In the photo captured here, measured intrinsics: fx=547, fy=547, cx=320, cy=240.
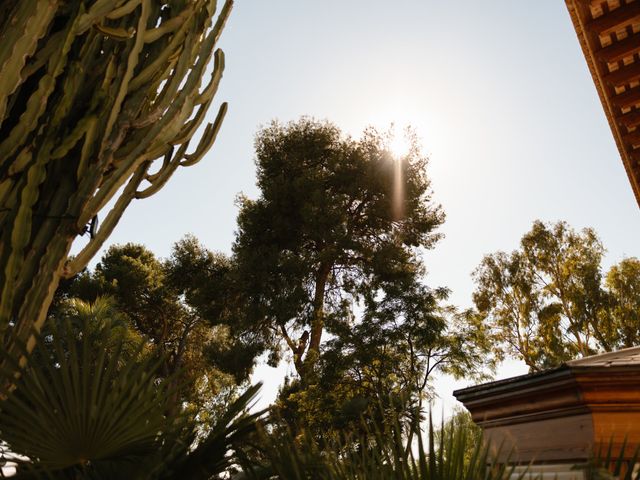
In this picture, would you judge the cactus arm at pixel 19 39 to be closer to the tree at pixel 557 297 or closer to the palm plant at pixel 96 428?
the palm plant at pixel 96 428

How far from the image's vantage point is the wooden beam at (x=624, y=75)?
18.7ft

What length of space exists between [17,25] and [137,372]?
5.74ft

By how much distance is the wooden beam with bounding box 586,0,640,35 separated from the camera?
16.5 ft

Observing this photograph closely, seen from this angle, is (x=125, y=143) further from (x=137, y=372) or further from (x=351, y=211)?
(x=351, y=211)

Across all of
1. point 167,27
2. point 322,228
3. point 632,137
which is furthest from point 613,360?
point 322,228

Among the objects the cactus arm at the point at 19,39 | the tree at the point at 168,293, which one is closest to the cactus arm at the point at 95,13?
the cactus arm at the point at 19,39

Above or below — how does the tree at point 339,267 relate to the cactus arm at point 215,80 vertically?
above

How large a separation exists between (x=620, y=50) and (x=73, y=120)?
16.9 feet

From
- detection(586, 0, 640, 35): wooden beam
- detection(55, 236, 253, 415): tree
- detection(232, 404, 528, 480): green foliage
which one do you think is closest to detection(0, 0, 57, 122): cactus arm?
detection(232, 404, 528, 480): green foliage

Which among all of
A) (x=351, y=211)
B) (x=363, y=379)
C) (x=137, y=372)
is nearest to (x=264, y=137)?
(x=351, y=211)

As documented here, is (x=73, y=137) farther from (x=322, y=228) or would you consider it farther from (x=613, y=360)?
(x=322, y=228)

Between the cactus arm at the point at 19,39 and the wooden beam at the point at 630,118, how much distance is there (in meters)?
6.04

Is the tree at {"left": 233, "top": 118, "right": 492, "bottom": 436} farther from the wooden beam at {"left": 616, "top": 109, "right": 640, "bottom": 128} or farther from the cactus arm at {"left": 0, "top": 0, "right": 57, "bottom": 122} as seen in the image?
the cactus arm at {"left": 0, "top": 0, "right": 57, "bottom": 122}

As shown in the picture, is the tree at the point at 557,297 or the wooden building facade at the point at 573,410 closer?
the wooden building facade at the point at 573,410
